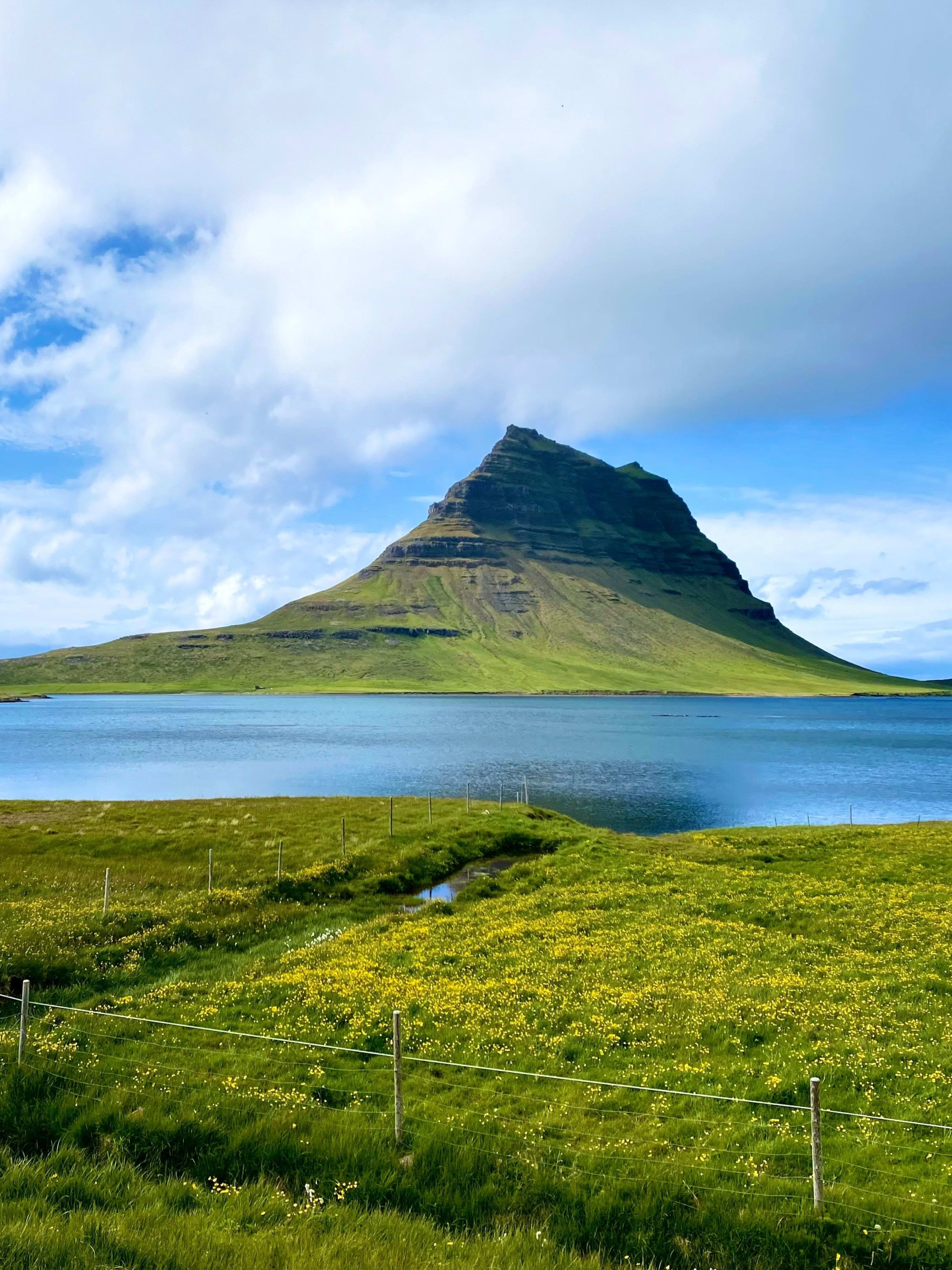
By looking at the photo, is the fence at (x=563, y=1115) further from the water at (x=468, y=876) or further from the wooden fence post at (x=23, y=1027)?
the water at (x=468, y=876)

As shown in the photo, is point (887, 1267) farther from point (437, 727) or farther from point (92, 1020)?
point (437, 727)

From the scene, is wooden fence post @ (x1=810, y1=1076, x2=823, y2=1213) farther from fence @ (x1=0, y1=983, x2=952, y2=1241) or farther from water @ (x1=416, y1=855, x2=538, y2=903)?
water @ (x1=416, y1=855, x2=538, y2=903)

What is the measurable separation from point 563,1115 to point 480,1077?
2718 millimetres

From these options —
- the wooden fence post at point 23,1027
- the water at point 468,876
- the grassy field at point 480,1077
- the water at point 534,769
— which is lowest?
the water at point 534,769

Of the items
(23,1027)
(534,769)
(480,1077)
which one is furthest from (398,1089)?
(534,769)

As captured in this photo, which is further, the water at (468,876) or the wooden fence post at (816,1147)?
the water at (468,876)

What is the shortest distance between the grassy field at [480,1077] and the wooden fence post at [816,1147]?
271 mm

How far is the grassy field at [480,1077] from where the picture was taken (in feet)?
41.0

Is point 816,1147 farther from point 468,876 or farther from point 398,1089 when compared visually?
point 468,876

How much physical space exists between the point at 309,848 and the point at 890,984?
36.4 metres

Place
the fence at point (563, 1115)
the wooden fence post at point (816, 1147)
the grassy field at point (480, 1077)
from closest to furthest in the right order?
the wooden fence post at point (816, 1147)
the grassy field at point (480, 1077)
the fence at point (563, 1115)

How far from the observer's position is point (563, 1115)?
16531 mm

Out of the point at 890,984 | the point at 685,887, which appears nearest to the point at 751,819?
the point at 685,887

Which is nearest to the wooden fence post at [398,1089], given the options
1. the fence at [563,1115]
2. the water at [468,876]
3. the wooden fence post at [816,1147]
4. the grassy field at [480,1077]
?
the fence at [563,1115]
